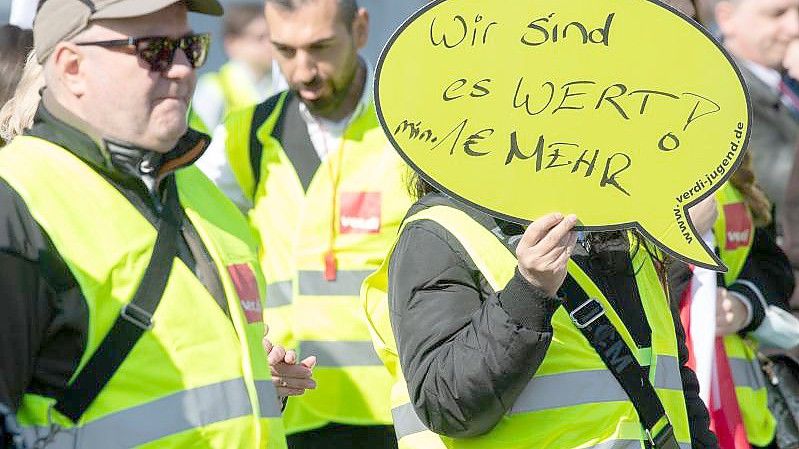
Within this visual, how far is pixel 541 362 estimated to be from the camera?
3.13 metres

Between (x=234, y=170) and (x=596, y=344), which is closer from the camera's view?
(x=596, y=344)

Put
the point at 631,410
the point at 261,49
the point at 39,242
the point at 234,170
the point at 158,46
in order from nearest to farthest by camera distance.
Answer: the point at 39,242 < the point at 631,410 < the point at 158,46 < the point at 234,170 < the point at 261,49

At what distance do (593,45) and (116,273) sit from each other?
1.01 meters

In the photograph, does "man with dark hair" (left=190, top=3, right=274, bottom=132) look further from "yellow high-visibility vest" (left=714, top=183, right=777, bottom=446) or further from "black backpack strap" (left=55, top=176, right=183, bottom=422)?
"black backpack strap" (left=55, top=176, right=183, bottom=422)

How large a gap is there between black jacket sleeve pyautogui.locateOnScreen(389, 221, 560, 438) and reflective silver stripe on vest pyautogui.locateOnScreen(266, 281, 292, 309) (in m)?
2.15

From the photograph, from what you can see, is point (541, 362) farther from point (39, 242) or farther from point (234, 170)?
point (234, 170)

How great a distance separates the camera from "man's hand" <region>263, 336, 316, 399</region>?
378 centimetres

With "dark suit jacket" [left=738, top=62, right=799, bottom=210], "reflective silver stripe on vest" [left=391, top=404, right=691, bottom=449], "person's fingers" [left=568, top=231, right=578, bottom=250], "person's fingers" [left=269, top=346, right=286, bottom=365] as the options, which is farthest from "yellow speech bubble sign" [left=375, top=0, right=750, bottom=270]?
"dark suit jacket" [left=738, top=62, right=799, bottom=210]

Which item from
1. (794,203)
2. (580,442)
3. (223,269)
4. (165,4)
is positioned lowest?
(794,203)

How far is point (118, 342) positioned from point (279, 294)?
7.75 ft

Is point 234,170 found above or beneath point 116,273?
beneath

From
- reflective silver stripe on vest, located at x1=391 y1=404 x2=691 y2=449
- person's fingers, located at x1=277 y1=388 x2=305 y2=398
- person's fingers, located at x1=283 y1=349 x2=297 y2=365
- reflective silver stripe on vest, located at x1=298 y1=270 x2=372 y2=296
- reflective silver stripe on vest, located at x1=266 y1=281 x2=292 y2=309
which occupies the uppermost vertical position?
reflective silver stripe on vest, located at x1=391 y1=404 x2=691 y2=449

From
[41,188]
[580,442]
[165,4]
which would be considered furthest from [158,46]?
[580,442]

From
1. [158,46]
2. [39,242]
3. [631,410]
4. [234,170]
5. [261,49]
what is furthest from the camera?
[261,49]
